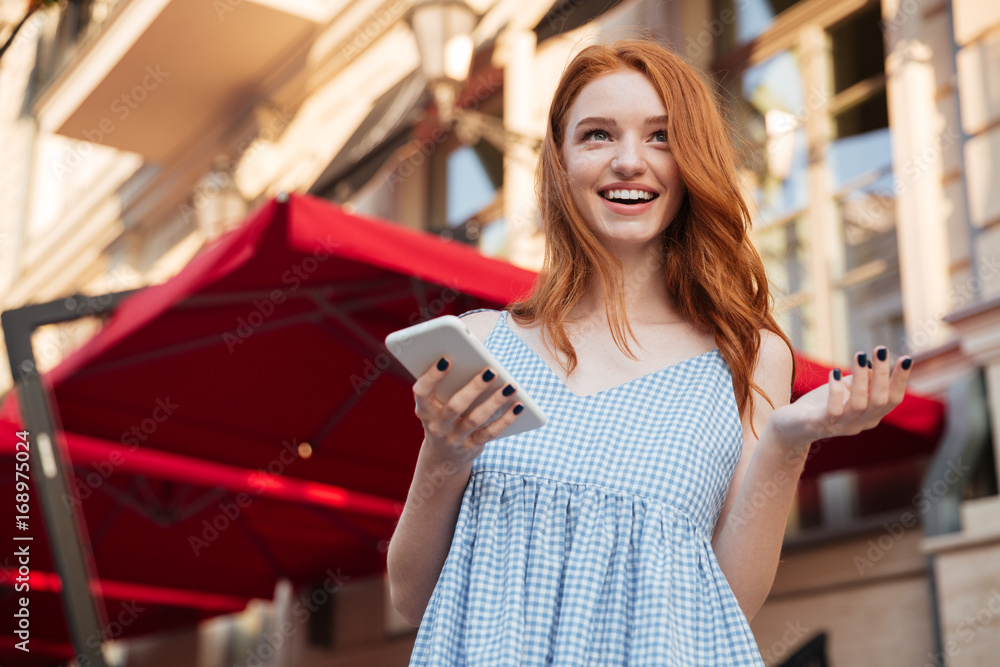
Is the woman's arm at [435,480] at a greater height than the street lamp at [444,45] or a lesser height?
lesser

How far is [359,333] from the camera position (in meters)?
3.71

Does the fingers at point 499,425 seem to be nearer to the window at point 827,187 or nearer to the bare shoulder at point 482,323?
the bare shoulder at point 482,323

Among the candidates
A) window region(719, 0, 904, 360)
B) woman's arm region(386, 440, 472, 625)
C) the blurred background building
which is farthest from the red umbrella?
window region(719, 0, 904, 360)

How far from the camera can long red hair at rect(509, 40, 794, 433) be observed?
1.50 m

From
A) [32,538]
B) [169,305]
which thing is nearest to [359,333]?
[169,305]

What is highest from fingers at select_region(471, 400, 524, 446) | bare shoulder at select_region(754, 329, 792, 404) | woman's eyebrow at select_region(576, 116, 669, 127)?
woman's eyebrow at select_region(576, 116, 669, 127)

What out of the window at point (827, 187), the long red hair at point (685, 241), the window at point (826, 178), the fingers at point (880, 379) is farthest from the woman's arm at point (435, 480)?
the window at point (826, 178)

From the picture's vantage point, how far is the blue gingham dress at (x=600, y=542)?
1280 millimetres

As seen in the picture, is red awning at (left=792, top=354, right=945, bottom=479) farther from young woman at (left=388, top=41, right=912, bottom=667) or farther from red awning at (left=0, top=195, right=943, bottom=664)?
young woman at (left=388, top=41, right=912, bottom=667)

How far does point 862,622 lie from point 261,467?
262cm

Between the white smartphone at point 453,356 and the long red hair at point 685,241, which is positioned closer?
the white smartphone at point 453,356

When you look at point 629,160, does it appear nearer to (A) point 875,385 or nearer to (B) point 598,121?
(B) point 598,121

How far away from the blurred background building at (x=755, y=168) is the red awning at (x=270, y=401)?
0.58 m

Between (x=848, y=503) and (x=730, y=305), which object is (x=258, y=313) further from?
(x=848, y=503)
